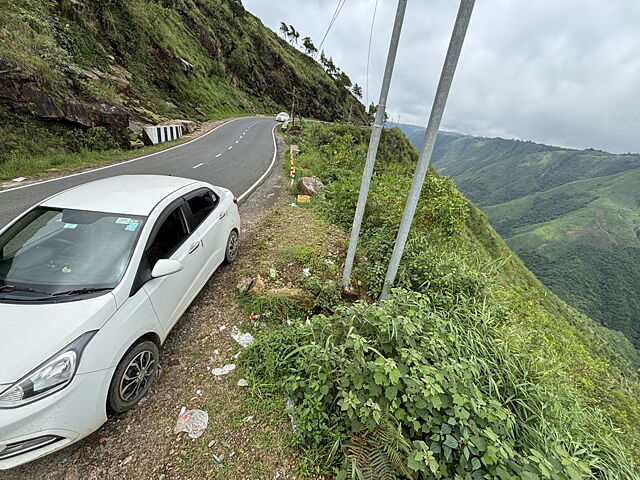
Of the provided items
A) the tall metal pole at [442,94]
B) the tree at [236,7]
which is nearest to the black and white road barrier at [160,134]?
the tall metal pole at [442,94]

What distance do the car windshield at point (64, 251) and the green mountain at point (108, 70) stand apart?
9289 mm

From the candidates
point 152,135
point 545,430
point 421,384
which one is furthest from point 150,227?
point 152,135

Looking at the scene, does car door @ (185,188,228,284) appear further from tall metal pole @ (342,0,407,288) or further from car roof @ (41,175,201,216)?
tall metal pole @ (342,0,407,288)

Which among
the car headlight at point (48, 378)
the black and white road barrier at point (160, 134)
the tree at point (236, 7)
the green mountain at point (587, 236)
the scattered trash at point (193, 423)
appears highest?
the tree at point (236, 7)

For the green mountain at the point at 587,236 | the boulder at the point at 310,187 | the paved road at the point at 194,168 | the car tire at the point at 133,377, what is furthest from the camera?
the green mountain at the point at 587,236

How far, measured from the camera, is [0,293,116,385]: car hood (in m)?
1.75

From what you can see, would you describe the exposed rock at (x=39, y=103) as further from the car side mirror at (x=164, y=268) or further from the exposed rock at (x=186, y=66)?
the exposed rock at (x=186, y=66)

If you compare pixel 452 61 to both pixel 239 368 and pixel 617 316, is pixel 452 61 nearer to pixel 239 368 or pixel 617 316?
pixel 239 368

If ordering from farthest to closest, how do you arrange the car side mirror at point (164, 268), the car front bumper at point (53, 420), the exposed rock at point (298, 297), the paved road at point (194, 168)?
the paved road at point (194, 168), the exposed rock at point (298, 297), the car side mirror at point (164, 268), the car front bumper at point (53, 420)

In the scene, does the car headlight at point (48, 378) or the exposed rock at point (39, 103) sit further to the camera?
the exposed rock at point (39, 103)

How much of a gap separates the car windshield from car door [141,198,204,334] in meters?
0.22

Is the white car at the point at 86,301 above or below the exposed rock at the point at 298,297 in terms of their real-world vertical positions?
above

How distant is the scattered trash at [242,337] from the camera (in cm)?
320

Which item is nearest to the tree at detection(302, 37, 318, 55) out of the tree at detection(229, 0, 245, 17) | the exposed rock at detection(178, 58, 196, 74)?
the tree at detection(229, 0, 245, 17)
